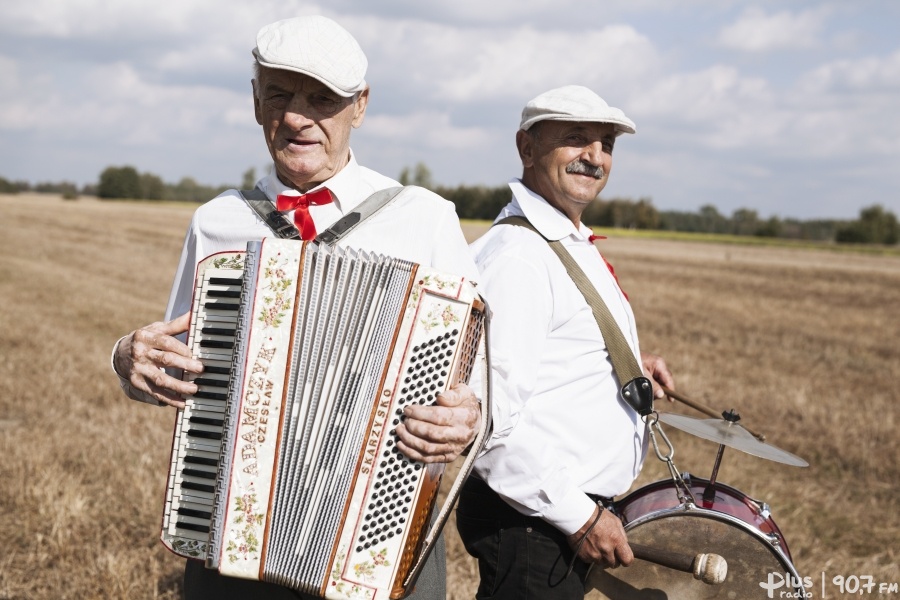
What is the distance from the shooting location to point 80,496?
17.1ft

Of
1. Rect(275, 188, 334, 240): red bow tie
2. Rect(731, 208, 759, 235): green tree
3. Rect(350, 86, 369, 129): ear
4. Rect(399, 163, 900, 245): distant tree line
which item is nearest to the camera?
Rect(275, 188, 334, 240): red bow tie

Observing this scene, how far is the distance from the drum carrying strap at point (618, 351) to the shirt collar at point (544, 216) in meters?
0.11

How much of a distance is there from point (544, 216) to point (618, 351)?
0.56m

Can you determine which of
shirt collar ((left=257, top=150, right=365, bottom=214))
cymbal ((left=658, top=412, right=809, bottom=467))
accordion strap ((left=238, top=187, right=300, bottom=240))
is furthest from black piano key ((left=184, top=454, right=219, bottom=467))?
cymbal ((left=658, top=412, right=809, bottom=467))

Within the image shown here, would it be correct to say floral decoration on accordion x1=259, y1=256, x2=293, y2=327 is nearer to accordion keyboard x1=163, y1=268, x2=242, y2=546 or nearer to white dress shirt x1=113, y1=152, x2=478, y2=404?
accordion keyboard x1=163, y1=268, x2=242, y2=546

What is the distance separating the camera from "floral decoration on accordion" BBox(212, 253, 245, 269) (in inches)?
95.9

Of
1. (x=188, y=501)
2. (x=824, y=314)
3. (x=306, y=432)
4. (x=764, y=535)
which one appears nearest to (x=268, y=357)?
(x=306, y=432)

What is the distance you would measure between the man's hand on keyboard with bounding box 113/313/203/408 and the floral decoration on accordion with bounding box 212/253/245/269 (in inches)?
7.6

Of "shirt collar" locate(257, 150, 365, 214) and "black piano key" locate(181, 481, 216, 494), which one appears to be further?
"shirt collar" locate(257, 150, 365, 214)

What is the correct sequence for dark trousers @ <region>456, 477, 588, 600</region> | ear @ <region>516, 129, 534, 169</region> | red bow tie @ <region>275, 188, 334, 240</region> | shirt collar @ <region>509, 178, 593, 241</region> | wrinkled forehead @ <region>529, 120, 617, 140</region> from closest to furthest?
red bow tie @ <region>275, 188, 334, 240</region>, dark trousers @ <region>456, 477, 588, 600</region>, shirt collar @ <region>509, 178, 593, 241</region>, wrinkled forehead @ <region>529, 120, 617, 140</region>, ear @ <region>516, 129, 534, 169</region>

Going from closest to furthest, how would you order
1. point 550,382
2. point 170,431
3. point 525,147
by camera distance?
point 550,382 → point 525,147 → point 170,431

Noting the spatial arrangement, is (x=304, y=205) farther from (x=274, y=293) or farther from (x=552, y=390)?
(x=552, y=390)

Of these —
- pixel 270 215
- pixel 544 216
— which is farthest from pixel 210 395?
pixel 544 216

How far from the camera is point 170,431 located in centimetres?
670
